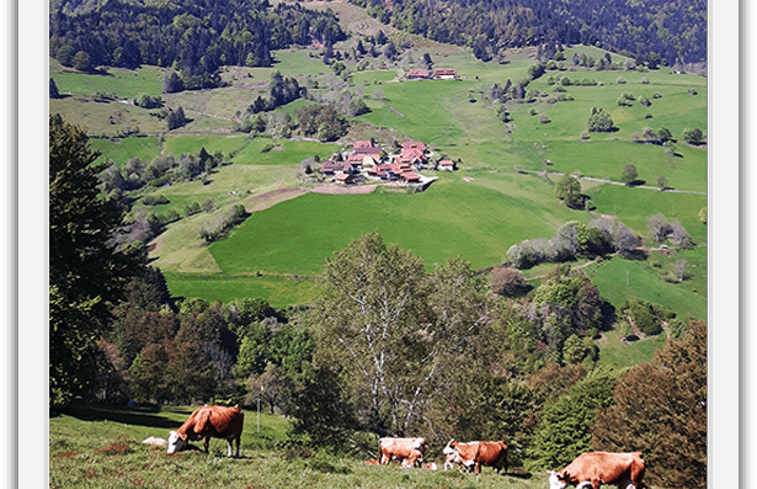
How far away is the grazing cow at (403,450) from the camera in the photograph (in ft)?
92.0

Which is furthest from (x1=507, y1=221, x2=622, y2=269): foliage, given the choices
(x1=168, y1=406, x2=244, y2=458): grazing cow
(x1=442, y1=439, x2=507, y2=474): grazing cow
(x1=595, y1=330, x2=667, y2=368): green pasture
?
(x1=168, y1=406, x2=244, y2=458): grazing cow

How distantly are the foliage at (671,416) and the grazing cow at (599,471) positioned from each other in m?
14.8

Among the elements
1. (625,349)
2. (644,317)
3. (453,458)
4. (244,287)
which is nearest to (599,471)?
(453,458)

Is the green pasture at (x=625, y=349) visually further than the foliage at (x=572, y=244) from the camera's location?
No

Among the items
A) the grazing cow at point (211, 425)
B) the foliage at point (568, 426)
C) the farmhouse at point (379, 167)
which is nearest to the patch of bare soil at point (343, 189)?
the farmhouse at point (379, 167)

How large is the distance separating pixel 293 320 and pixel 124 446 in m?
114

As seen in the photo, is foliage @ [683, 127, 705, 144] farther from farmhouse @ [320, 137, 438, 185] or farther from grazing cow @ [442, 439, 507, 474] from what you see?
grazing cow @ [442, 439, 507, 474]

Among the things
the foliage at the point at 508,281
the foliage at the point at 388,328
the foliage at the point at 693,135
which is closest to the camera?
the foliage at the point at 388,328

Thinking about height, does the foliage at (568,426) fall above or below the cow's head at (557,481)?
below

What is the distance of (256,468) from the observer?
67.7ft

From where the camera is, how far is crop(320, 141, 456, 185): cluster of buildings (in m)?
181

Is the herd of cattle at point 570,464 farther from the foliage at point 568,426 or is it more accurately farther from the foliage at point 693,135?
the foliage at point 693,135
